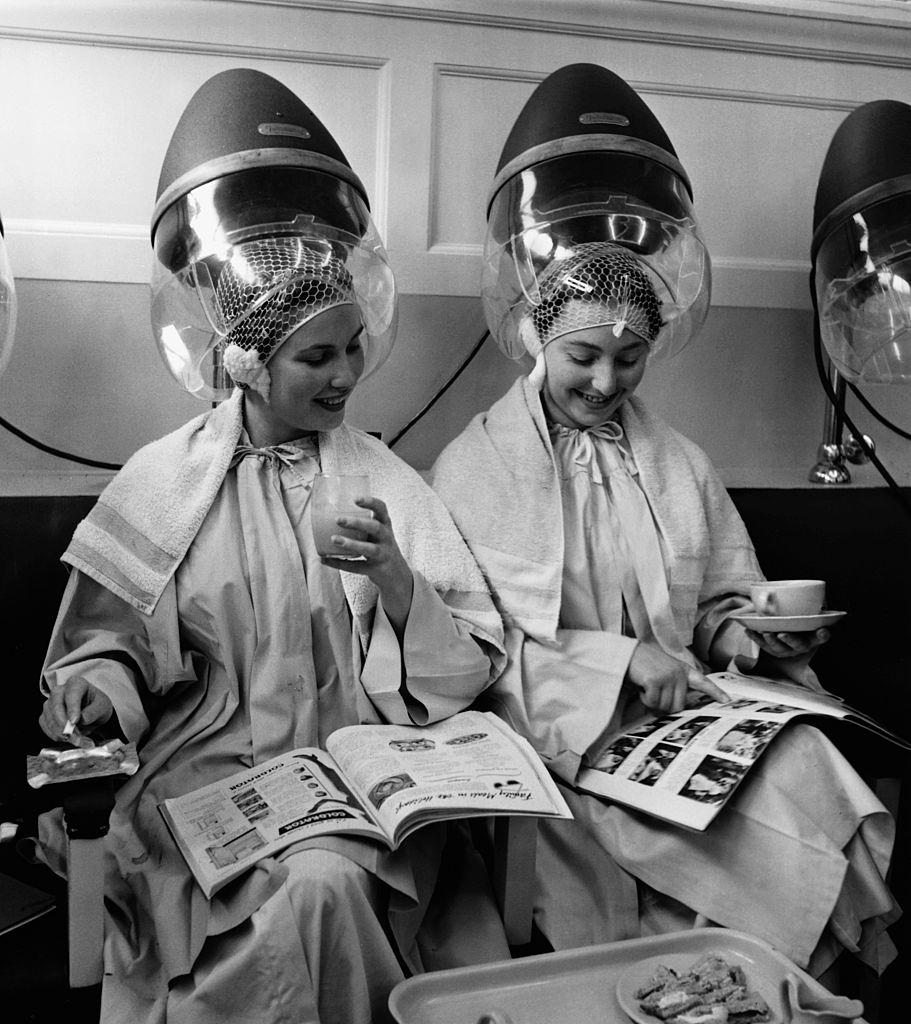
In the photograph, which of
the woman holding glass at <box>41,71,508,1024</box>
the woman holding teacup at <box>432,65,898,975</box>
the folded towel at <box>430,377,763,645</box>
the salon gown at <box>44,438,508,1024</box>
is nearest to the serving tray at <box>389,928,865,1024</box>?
the salon gown at <box>44,438,508,1024</box>

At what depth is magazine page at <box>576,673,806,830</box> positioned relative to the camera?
1.83 meters

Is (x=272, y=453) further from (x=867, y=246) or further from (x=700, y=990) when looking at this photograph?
(x=867, y=246)

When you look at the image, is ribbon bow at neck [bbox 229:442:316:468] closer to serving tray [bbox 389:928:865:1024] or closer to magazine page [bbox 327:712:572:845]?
magazine page [bbox 327:712:572:845]

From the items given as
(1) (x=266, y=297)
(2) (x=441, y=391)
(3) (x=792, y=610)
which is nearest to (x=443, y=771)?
(3) (x=792, y=610)

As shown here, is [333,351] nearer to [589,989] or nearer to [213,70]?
[213,70]

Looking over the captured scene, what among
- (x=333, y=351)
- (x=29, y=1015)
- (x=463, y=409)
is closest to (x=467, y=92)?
(x=463, y=409)

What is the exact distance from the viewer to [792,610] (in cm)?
212

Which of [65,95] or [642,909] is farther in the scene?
[65,95]

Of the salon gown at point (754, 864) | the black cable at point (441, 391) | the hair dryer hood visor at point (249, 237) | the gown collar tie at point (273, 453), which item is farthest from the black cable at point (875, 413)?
the gown collar tie at point (273, 453)

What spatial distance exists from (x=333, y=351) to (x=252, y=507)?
1.05ft

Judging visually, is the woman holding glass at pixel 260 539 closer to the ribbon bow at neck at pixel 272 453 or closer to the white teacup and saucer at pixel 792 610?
the ribbon bow at neck at pixel 272 453

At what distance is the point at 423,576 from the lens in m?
2.11

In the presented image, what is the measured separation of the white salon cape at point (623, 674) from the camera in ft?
6.04

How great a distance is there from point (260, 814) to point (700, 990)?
26.6 inches
